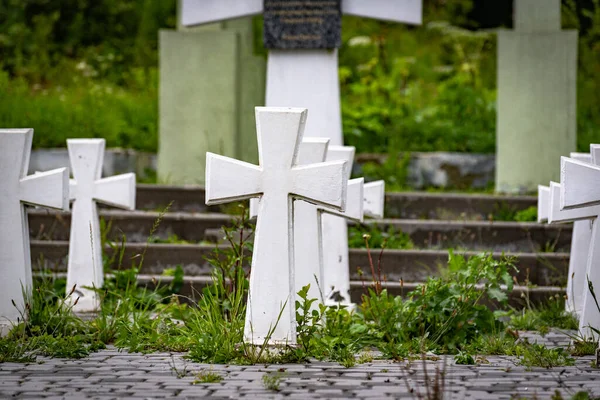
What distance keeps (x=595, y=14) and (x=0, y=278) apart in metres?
8.48

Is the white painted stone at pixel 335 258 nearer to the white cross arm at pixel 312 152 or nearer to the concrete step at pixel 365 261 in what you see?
the white cross arm at pixel 312 152

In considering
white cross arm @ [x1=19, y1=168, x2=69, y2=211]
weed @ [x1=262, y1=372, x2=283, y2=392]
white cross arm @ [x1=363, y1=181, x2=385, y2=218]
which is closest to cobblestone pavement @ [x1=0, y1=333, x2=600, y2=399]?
weed @ [x1=262, y1=372, x2=283, y2=392]

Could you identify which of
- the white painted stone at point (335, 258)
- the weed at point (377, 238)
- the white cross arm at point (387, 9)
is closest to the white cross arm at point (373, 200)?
the white painted stone at point (335, 258)

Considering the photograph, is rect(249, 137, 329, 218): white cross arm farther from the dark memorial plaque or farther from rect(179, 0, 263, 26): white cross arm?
rect(179, 0, 263, 26): white cross arm

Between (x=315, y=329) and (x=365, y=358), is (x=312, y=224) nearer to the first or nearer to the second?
(x=315, y=329)

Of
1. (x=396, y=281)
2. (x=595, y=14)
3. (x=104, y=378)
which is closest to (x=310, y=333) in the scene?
(x=104, y=378)

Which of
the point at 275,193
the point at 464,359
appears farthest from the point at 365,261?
the point at 275,193

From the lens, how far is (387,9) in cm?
834

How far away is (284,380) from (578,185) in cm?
178

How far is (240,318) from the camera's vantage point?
5008 mm

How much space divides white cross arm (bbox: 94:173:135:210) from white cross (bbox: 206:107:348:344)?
1.92 metres

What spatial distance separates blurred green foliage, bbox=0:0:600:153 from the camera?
34.7 feet

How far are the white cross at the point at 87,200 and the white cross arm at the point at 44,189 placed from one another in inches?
43.2

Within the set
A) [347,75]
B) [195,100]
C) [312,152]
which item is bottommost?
[312,152]
